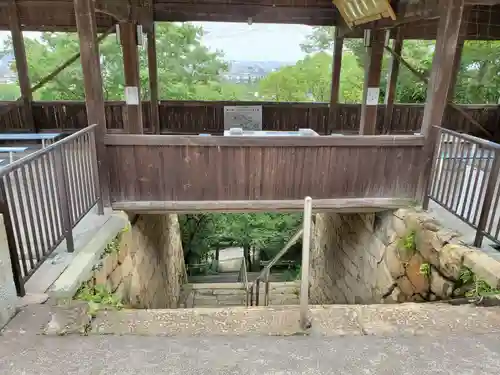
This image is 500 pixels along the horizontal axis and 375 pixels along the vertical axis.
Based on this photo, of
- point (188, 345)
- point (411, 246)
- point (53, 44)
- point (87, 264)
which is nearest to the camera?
point (188, 345)

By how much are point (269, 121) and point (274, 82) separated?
7.10 meters

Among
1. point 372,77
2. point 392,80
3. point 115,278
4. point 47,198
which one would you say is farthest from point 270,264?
point 392,80

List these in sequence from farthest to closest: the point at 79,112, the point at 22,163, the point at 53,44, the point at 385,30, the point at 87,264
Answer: the point at 53,44 → the point at 79,112 → the point at 385,30 → the point at 87,264 → the point at 22,163

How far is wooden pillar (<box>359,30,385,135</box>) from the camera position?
241 inches

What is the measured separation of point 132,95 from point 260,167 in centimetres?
336

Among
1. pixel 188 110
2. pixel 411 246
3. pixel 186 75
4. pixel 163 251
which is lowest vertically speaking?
pixel 163 251

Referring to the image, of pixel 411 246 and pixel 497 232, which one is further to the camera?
pixel 411 246

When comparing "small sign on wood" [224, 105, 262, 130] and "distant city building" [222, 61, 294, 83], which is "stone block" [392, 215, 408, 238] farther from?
"distant city building" [222, 61, 294, 83]

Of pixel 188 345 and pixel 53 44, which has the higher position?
pixel 53 44

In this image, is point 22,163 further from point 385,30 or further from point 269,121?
point 269,121

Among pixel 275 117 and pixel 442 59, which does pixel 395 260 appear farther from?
pixel 275 117

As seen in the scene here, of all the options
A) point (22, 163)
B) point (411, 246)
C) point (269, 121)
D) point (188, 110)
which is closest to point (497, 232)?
point (411, 246)

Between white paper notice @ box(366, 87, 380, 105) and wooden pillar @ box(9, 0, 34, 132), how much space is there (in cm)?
724

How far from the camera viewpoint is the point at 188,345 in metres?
1.93
